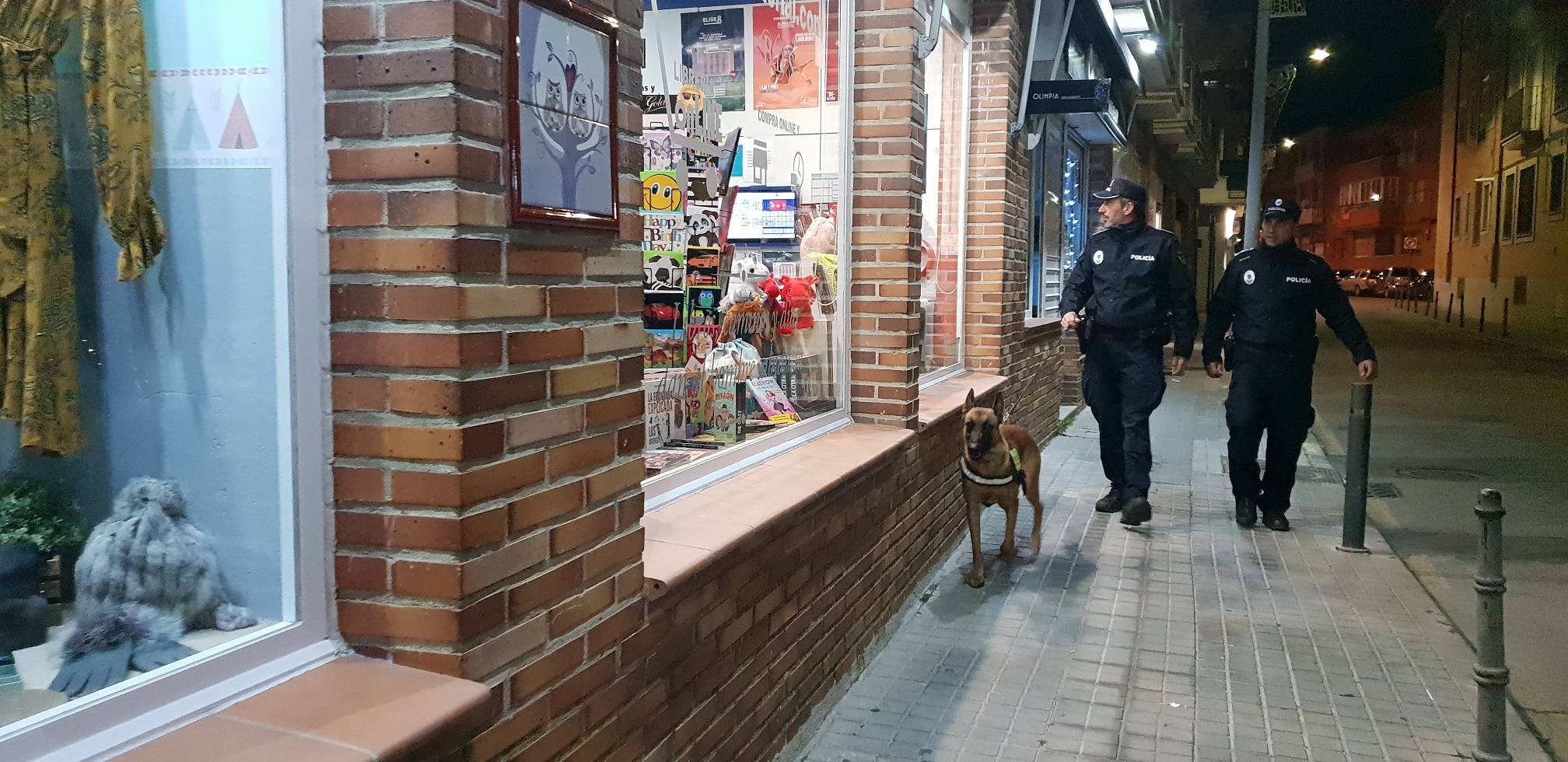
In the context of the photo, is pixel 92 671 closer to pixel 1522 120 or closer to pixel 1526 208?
pixel 1526 208

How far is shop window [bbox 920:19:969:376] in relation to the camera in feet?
22.6

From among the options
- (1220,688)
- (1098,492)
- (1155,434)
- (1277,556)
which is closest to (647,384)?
(1220,688)

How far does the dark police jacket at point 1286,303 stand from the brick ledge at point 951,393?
1559 millimetres

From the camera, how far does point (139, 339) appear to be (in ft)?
6.37

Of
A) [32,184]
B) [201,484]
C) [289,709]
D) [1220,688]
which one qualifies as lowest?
[1220,688]

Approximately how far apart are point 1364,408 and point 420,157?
222 inches

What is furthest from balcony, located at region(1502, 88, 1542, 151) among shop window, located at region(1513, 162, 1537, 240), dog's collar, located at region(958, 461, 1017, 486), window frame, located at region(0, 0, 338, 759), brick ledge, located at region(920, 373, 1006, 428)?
window frame, located at region(0, 0, 338, 759)

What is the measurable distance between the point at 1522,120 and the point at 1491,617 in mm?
35608

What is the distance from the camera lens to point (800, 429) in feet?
14.9

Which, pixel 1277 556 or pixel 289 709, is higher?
pixel 289 709

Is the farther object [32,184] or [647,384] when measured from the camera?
[647,384]

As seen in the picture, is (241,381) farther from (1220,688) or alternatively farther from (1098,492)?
(1098,492)

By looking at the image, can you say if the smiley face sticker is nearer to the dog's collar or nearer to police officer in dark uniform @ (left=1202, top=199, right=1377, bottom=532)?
the dog's collar

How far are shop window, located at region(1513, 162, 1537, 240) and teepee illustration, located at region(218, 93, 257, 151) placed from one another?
1428 inches
